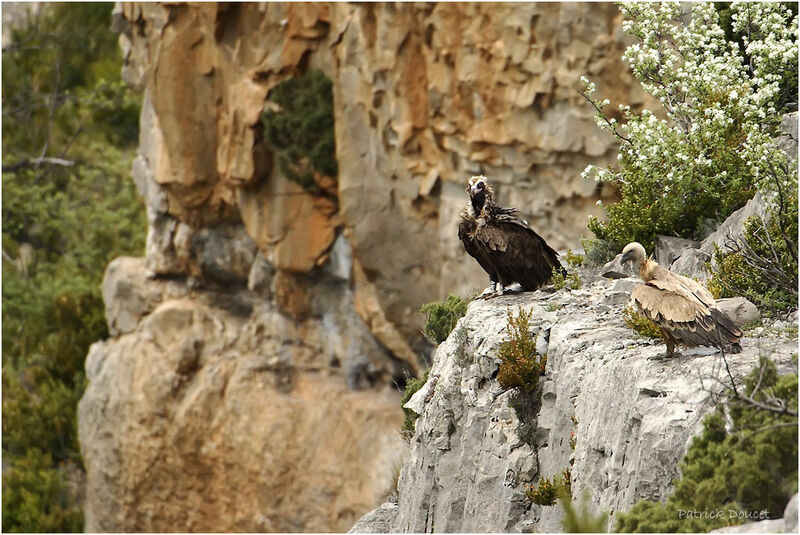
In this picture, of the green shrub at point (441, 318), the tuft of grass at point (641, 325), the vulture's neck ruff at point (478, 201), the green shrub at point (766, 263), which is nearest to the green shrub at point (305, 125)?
the green shrub at point (441, 318)

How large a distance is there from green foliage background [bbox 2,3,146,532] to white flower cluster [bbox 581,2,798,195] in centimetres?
2345

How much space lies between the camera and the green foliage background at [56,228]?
33.2m

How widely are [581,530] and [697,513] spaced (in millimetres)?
1193

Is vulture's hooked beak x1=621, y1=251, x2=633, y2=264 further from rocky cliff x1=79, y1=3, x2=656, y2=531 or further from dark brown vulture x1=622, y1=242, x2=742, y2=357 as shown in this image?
rocky cliff x1=79, y1=3, x2=656, y2=531

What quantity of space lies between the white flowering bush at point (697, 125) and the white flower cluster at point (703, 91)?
0.01m

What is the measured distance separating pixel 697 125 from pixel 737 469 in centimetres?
625

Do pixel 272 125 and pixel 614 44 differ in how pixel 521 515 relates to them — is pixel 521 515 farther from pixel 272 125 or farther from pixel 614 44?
pixel 272 125

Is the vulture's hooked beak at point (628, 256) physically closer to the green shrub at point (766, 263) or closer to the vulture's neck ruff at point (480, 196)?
the green shrub at point (766, 263)

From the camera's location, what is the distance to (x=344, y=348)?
27766 millimetres

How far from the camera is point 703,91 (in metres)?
13.5

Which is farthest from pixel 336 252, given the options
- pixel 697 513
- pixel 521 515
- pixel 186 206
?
pixel 697 513

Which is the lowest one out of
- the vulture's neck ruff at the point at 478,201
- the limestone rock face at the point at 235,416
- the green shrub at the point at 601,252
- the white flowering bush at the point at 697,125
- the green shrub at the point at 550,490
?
the limestone rock face at the point at 235,416

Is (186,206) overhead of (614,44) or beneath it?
beneath

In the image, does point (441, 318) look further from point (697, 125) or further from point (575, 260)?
point (697, 125)
